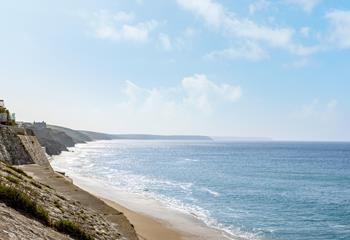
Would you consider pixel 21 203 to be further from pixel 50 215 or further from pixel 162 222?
pixel 162 222

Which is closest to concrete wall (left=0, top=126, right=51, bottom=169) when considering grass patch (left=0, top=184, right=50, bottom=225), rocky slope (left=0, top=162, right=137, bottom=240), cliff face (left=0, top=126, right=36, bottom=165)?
cliff face (left=0, top=126, right=36, bottom=165)

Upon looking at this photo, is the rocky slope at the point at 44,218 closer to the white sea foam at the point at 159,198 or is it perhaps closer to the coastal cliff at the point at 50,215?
the coastal cliff at the point at 50,215

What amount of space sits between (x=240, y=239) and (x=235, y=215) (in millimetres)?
8407

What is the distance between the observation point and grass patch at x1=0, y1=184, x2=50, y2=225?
1028 centimetres

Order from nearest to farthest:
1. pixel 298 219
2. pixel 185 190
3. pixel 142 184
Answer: pixel 298 219 → pixel 185 190 → pixel 142 184

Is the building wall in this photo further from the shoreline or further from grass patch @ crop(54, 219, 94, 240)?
grass patch @ crop(54, 219, 94, 240)

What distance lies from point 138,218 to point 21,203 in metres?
20.9

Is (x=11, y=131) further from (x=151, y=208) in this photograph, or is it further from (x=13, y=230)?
(x=13, y=230)

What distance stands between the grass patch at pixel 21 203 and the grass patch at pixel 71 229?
1.18 feet

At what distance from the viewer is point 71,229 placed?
428 inches

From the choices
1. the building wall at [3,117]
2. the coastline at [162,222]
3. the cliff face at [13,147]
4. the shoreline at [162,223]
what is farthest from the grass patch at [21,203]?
the building wall at [3,117]

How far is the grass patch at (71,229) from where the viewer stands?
35.4ft

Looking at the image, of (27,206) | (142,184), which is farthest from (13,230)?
(142,184)

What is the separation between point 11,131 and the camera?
29.3 meters
